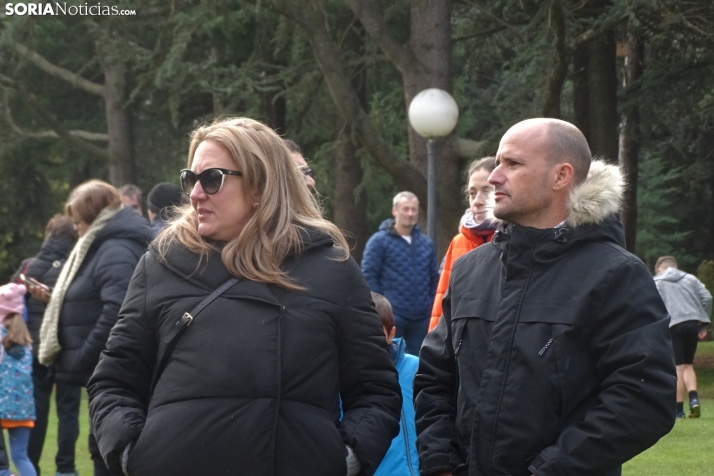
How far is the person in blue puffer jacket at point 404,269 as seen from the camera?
31.0 ft

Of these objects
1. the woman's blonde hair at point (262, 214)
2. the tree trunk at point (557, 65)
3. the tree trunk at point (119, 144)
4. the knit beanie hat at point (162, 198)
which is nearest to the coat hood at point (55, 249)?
the knit beanie hat at point (162, 198)

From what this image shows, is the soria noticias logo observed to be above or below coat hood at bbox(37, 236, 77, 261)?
above

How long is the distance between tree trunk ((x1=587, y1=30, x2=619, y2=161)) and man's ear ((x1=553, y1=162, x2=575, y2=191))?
42.2 ft

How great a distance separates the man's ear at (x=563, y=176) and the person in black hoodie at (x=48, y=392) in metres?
5.42

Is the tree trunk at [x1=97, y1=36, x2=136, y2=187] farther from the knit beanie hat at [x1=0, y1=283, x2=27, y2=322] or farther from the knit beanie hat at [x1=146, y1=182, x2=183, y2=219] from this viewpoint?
the knit beanie hat at [x1=146, y1=182, x2=183, y2=219]

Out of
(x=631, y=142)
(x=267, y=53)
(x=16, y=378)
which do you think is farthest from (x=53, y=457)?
(x=631, y=142)

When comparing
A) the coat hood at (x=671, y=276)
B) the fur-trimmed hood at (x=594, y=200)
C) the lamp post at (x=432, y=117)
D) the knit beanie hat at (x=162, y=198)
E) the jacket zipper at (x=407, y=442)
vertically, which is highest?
the lamp post at (x=432, y=117)

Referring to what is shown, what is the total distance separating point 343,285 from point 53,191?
24388 mm

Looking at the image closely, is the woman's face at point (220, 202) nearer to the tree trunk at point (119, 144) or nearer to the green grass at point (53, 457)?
the green grass at point (53, 457)

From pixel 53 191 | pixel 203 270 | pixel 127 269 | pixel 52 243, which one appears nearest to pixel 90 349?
pixel 127 269

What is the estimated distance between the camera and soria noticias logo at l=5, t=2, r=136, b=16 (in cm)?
1441

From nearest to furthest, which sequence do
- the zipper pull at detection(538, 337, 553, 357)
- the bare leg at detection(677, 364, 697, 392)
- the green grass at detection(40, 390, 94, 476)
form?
1. the zipper pull at detection(538, 337, 553, 357)
2. the green grass at detection(40, 390, 94, 476)
3. the bare leg at detection(677, 364, 697, 392)

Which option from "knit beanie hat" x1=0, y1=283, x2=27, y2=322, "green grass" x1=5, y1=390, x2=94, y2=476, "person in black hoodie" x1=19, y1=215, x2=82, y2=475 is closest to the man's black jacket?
"knit beanie hat" x1=0, y1=283, x2=27, y2=322

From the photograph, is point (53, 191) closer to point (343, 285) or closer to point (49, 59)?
point (49, 59)
